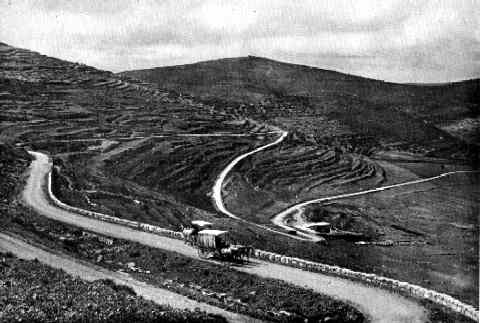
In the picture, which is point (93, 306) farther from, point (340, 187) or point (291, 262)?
point (340, 187)

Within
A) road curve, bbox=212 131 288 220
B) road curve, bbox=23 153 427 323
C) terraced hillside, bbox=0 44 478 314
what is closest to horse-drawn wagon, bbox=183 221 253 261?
road curve, bbox=23 153 427 323

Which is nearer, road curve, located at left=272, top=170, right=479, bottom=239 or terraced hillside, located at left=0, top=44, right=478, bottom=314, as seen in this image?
terraced hillside, located at left=0, top=44, right=478, bottom=314

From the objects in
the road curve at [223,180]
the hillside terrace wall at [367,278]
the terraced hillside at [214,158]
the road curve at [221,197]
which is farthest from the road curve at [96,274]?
the road curve at [223,180]

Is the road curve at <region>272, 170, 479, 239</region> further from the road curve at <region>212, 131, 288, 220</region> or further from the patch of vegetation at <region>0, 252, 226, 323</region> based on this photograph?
the patch of vegetation at <region>0, 252, 226, 323</region>

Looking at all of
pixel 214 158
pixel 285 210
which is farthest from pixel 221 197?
pixel 214 158

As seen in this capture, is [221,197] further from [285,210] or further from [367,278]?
[367,278]

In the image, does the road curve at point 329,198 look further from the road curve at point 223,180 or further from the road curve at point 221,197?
the road curve at point 223,180
